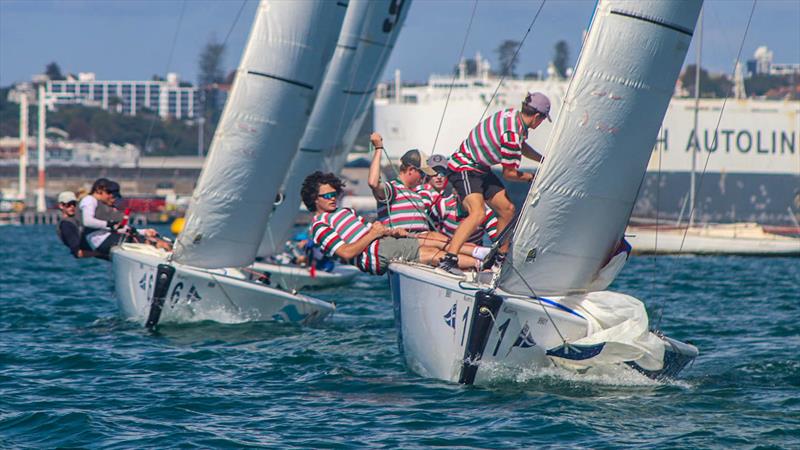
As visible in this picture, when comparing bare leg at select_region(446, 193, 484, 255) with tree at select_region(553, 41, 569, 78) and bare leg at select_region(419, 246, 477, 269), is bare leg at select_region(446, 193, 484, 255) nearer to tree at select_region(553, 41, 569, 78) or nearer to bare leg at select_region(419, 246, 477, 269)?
bare leg at select_region(419, 246, 477, 269)

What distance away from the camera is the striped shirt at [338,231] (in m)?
8.17

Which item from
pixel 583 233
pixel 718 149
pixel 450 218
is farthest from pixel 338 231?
pixel 718 149

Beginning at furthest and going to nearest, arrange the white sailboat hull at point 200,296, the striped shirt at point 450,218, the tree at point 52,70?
1. the tree at point 52,70
2. the white sailboat hull at point 200,296
3. the striped shirt at point 450,218

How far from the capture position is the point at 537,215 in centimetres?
738

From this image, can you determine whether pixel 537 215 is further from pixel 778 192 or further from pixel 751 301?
pixel 778 192

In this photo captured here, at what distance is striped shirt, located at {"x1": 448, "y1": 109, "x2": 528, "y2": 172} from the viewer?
26.3ft

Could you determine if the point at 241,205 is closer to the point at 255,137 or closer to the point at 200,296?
the point at 255,137

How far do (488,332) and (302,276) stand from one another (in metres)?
8.51

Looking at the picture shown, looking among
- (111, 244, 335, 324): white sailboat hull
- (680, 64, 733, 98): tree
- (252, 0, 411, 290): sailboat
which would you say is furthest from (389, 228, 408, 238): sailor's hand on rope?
(680, 64, 733, 98): tree

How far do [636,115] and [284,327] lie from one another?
452 cm

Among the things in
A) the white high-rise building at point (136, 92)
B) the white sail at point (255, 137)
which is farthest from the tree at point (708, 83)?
the white high-rise building at point (136, 92)

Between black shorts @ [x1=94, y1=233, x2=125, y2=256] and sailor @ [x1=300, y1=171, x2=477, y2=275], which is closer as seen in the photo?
sailor @ [x1=300, y1=171, x2=477, y2=275]

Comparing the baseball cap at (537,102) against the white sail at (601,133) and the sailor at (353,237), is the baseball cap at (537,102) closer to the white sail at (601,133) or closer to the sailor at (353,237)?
the white sail at (601,133)

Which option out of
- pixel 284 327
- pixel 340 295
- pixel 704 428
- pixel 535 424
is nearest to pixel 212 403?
pixel 535 424
